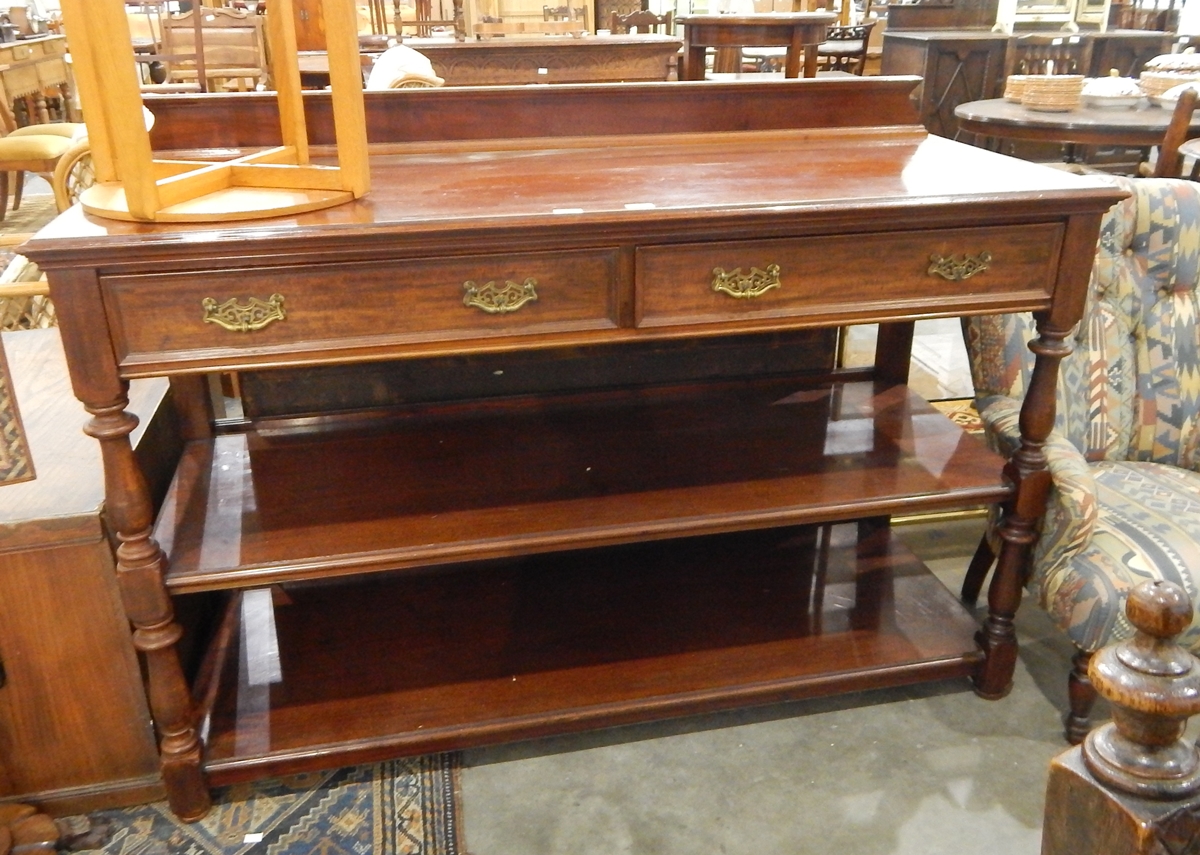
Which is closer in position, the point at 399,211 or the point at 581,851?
the point at 399,211

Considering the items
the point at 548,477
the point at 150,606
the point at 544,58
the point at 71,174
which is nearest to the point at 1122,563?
the point at 548,477

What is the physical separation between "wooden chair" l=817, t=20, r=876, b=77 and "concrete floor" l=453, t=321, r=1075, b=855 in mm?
6303

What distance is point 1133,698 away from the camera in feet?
1.92

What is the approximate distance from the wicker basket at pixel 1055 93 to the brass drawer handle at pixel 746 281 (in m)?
3.18

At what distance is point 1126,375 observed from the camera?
189cm

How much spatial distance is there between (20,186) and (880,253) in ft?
18.8

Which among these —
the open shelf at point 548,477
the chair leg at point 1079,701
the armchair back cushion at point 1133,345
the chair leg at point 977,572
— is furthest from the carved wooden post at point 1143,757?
the chair leg at point 977,572

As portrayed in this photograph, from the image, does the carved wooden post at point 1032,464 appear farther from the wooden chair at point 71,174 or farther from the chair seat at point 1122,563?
the wooden chair at point 71,174

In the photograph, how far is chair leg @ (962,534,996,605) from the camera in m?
2.02

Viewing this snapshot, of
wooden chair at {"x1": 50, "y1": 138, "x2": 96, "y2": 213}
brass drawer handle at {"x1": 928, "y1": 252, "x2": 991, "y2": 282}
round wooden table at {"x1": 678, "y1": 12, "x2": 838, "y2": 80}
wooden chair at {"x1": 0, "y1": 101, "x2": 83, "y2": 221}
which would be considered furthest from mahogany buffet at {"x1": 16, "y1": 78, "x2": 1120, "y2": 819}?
wooden chair at {"x1": 0, "y1": 101, "x2": 83, "y2": 221}

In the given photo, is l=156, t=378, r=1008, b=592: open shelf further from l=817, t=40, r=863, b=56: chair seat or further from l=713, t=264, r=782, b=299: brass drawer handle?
l=817, t=40, r=863, b=56: chair seat

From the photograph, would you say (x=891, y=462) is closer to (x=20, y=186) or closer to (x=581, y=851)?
(x=581, y=851)

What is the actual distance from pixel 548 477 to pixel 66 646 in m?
0.80

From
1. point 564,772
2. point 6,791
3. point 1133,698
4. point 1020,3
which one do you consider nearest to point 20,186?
point 6,791
